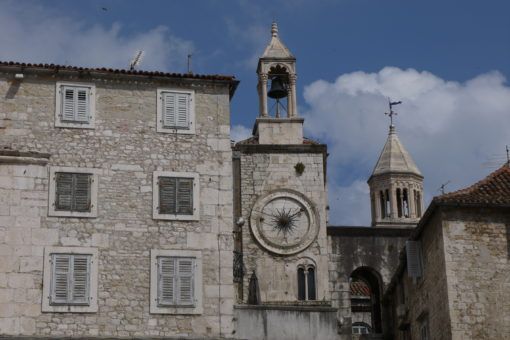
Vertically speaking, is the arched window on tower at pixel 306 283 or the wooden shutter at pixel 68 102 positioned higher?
the wooden shutter at pixel 68 102

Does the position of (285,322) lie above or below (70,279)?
below

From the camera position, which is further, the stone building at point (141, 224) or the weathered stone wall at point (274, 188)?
the weathered stone wall at point (274, 188)

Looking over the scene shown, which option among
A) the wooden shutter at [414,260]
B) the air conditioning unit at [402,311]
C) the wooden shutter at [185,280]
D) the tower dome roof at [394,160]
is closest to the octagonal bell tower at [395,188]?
the tower dome roof at [394,160]

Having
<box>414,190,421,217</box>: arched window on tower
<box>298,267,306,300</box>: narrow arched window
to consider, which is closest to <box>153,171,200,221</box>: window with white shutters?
<box>298,267,306,300</box>: narrow arched window

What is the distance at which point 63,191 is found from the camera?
3156 cm

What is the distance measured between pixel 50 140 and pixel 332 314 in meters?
9.80

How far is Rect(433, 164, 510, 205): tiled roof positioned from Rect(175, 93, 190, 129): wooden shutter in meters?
8.17

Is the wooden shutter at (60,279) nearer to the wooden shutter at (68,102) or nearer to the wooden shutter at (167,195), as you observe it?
the wooden shutter at (167,195)

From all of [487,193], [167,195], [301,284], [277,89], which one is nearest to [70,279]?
[167,195]

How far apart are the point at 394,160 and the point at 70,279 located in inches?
1507

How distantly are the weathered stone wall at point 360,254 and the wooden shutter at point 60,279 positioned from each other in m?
16.8

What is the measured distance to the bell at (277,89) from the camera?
47094 millimetres

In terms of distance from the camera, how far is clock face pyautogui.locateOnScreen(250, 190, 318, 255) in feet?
143

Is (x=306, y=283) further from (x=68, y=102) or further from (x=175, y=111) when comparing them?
(x=68, y=102)
